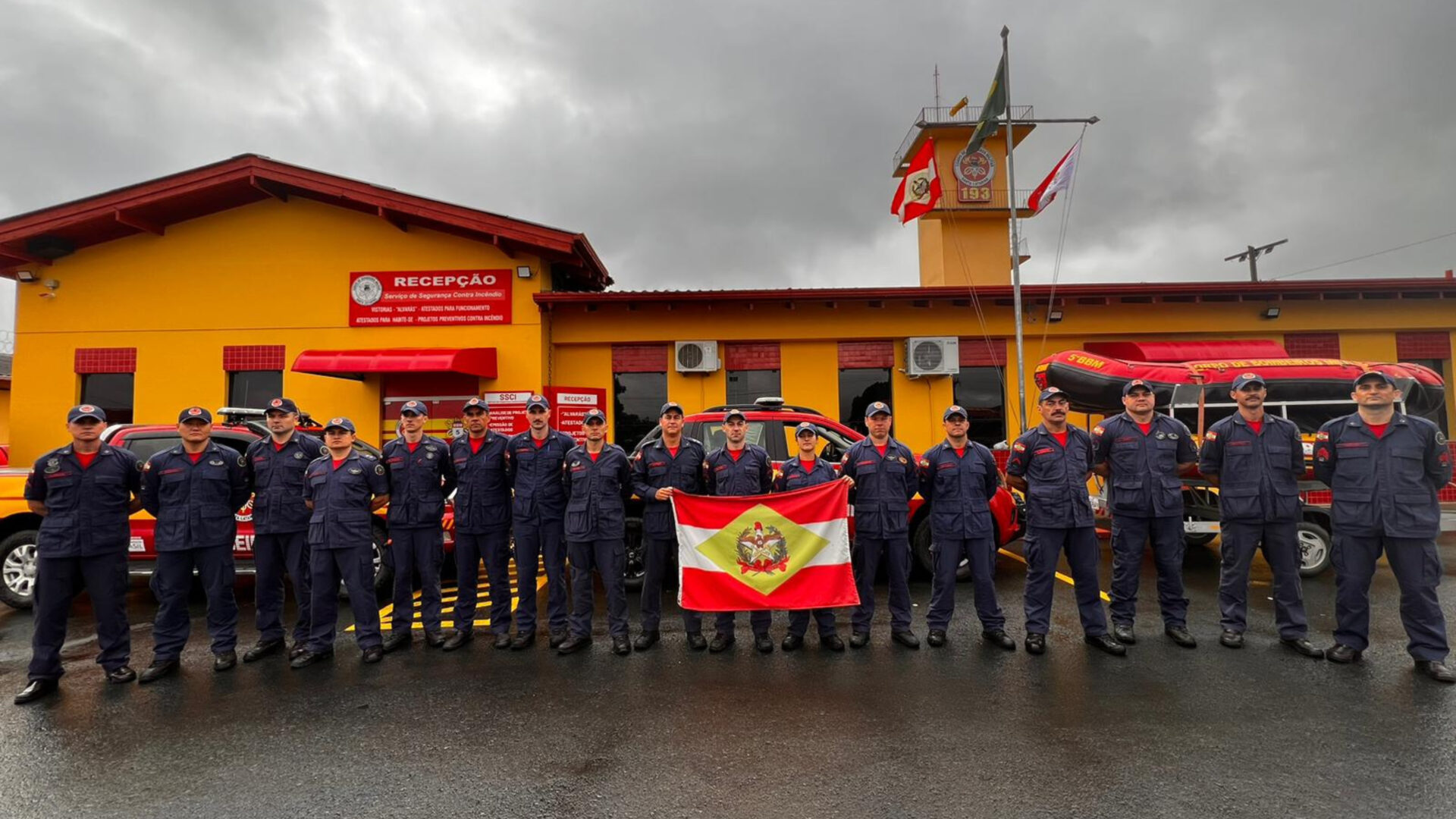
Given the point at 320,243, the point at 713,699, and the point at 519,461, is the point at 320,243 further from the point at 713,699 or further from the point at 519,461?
the point at 713,699

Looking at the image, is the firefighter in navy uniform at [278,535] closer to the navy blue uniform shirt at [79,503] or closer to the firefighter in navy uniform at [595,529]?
the navy blue uniform shirt at [79,503]

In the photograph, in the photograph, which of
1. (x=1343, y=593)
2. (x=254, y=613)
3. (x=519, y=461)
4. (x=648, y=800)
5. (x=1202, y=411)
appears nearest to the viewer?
(x=648, y=800)

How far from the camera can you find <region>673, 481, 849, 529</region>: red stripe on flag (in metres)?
4.89

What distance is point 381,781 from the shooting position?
9.77 ft

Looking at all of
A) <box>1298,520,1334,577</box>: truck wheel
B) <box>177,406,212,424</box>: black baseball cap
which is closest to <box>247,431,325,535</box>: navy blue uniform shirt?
<box>177,406,212,424</box>: black baseball cap

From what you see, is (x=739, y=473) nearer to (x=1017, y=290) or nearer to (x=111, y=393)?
(x=1017, y=290)

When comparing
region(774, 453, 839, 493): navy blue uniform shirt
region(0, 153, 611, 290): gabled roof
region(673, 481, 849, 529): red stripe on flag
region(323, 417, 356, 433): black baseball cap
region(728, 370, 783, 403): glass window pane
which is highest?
region(0, 153, 611, 290): gabled roof

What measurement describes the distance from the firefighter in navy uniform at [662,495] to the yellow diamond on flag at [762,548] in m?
0.34

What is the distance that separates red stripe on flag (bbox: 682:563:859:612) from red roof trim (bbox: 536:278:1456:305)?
740 centimetres

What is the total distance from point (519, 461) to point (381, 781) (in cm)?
247

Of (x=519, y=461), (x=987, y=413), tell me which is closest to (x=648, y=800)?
(x=519, y=461)

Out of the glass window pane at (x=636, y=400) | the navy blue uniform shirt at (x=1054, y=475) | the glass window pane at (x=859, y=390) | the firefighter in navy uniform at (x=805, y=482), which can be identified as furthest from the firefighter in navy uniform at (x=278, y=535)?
the glass window pane at (x=859, y=390)

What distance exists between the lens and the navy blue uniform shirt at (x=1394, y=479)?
424cm

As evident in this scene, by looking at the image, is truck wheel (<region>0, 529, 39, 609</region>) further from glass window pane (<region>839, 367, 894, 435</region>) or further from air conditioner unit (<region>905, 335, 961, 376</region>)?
air conditioner unit (<region>905, 335, 961, 376</region>)
